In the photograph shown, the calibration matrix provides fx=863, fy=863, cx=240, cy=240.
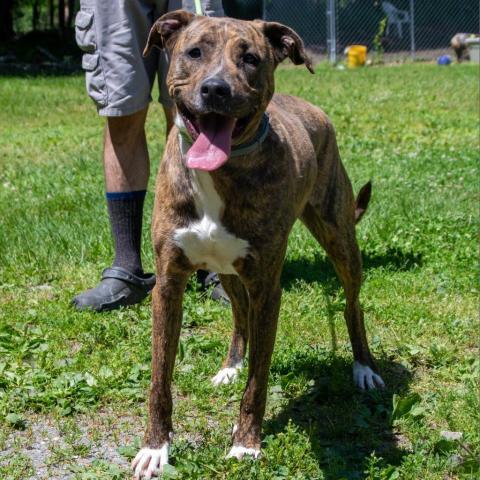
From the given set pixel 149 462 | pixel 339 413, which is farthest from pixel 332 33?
pixel 149 462

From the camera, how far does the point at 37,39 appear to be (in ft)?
83.0

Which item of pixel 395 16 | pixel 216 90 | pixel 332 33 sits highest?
pixel 216 90

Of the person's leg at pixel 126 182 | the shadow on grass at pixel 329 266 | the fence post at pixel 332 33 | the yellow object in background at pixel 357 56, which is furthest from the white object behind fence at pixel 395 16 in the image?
the person's leg at pixel 126 182

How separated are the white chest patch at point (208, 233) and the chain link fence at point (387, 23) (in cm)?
2094

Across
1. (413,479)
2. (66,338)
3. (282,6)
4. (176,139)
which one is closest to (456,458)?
(413,479)

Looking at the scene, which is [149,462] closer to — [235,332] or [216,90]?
[235,332]

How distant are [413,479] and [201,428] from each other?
91 centimetres

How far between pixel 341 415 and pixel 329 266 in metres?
1.84

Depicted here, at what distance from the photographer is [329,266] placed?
5.55 metres

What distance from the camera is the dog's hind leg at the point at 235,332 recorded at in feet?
13.3

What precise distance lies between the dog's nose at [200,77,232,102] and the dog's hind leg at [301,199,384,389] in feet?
4.17

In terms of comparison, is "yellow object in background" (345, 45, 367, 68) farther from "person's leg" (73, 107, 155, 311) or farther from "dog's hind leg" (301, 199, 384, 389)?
"dog's hind leg" (301, 199, 384, 389)

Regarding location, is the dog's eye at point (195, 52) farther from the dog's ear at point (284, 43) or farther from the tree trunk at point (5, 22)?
the tree trunk at point (5, 22)

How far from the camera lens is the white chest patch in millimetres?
3232
